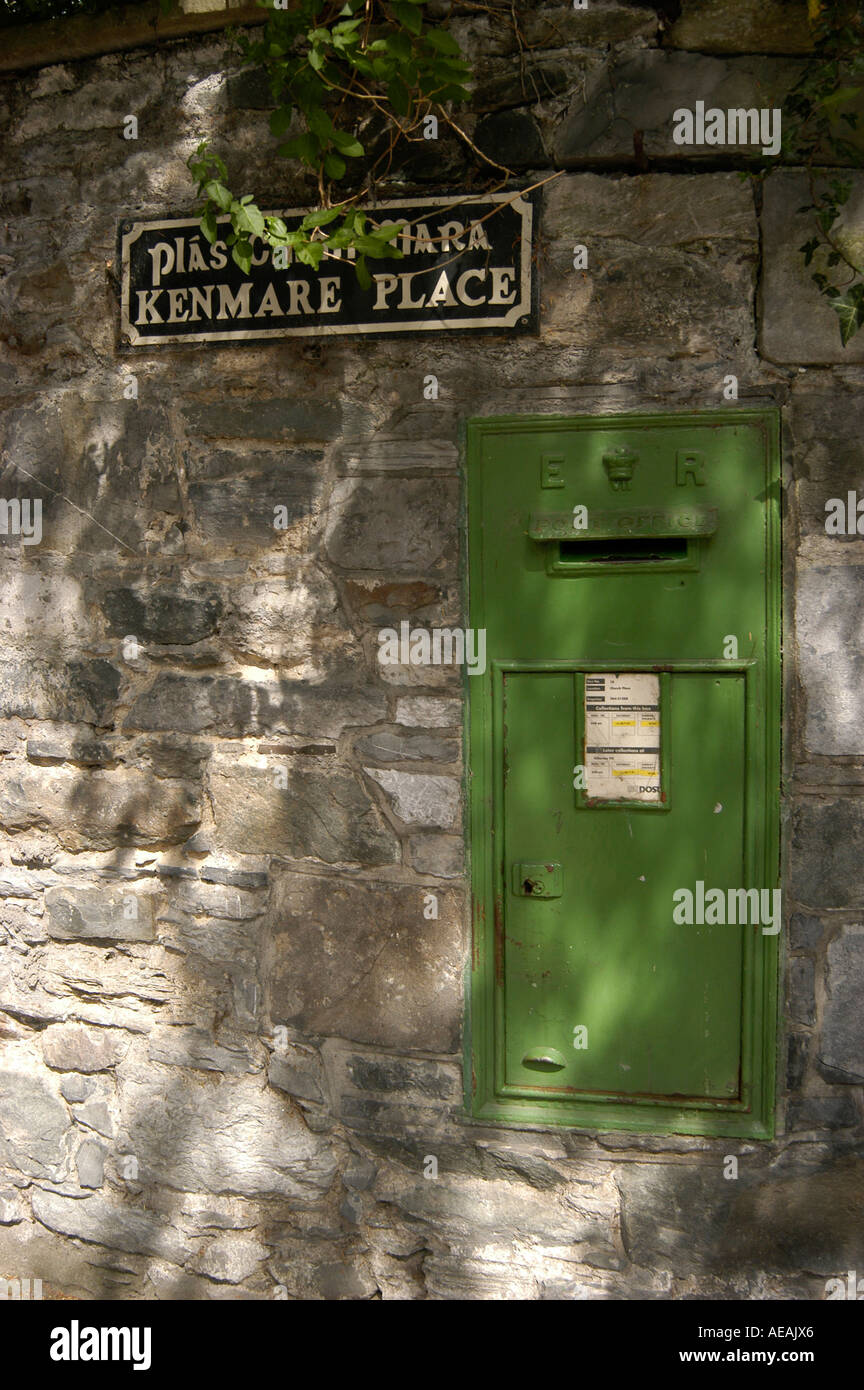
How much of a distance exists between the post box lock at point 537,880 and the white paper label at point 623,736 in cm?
21

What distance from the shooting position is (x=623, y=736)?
2096mm

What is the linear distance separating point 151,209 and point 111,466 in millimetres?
652

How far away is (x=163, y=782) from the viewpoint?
7.74ft

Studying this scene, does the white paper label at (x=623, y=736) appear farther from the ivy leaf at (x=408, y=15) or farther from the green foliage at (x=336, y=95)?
the ivy leaf at (x=408, y=15)

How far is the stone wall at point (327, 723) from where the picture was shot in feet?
6.81

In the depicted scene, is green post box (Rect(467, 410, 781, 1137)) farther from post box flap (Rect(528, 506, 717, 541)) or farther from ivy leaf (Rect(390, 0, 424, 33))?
ivy leaf (Rect(390, 0, 424, 33))

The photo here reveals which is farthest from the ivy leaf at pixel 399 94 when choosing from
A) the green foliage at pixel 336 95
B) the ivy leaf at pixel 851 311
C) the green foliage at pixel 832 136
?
the ivy leaf at pixel 851 311

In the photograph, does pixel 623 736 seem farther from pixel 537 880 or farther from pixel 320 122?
pixel 320 122

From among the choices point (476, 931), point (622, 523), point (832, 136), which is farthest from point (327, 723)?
point (832, 136)

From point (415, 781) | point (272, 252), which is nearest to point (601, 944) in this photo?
point (415, 781)

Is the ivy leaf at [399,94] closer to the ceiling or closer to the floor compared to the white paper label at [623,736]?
closer to the ceiling

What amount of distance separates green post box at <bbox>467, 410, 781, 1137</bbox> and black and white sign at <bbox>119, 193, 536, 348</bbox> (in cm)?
31

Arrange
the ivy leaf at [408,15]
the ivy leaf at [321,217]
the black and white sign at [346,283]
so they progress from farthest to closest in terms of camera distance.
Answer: the black and white sign at [346,283], the ivy leaf at [321,217], the ivy leaf at [408,15]

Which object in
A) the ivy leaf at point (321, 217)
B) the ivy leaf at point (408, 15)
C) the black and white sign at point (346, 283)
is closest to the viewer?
the ivy leaf at point (408, 15)
